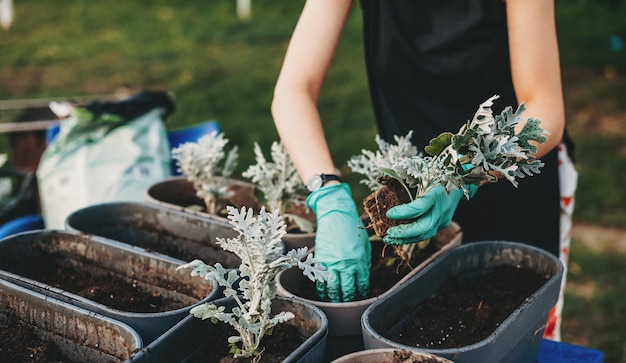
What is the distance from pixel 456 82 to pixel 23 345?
4.35 ft

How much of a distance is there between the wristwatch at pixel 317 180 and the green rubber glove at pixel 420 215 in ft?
0.93

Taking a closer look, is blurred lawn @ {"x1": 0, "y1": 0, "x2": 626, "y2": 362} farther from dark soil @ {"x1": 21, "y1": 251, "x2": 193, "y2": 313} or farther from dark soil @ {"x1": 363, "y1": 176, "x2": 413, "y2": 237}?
dark soil @ {"x1": 21, "y1": 251, "x2": 193, "y2": 313}

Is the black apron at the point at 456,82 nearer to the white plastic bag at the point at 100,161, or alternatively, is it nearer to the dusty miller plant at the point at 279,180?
the dusty miller plant at the point at 279,180

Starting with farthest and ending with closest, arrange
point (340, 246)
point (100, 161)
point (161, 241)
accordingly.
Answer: point (100, 161) < point (161, 241) < point (340, 246)

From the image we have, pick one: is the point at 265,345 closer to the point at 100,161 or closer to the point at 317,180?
the point at 317,180

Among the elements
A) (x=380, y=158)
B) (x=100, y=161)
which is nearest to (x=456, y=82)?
(x=380, y=158)

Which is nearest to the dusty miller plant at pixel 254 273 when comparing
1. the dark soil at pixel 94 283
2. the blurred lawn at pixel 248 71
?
the dark soil at pixel 94 283

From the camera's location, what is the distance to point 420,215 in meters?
1.49

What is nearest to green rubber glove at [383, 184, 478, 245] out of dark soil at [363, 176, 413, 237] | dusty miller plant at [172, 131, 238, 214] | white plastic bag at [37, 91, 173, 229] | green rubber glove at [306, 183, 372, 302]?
dark soil at [363, 176, 413, 237]

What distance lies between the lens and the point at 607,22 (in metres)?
7.46

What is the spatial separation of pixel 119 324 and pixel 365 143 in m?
3.92

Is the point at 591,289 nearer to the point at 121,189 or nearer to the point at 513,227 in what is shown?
the point at 513,227

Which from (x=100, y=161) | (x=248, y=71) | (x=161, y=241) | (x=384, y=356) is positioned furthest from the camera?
(x=248, y=71)

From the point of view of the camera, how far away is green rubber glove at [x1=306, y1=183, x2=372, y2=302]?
1571mm
